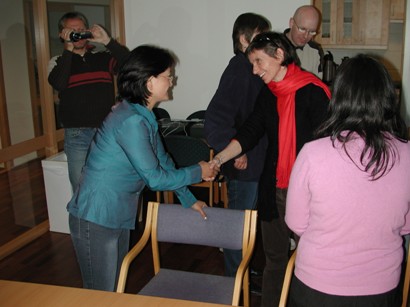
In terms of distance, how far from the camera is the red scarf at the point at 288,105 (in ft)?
6.14

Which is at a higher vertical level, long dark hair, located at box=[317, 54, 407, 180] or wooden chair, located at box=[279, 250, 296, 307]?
long dark hair, located at box=[317, 54, 407, 180]

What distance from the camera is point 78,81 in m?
2.98

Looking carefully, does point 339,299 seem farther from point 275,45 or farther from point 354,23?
point 354,23

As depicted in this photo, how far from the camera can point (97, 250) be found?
6.17 ft

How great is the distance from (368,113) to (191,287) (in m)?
1.10

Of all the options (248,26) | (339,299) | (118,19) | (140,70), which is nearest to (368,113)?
(339,299)

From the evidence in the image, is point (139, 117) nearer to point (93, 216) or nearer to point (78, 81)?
point (93, 216)

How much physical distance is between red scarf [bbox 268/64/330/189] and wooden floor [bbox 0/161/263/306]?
117 centimetres

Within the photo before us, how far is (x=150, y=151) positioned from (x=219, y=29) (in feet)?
9.92

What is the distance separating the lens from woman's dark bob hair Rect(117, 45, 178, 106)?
173 centimetres

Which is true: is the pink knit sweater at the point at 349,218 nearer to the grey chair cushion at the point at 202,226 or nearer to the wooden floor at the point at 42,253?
the grey chair cushion at the point at 202,226

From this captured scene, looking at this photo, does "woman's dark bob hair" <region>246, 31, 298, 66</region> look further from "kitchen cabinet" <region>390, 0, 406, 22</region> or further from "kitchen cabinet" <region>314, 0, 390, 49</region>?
"kitchen cabinet" <region>390, 0, 406, 22</region>

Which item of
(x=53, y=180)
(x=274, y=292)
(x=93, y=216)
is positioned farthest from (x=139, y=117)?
(x=53, y=180)

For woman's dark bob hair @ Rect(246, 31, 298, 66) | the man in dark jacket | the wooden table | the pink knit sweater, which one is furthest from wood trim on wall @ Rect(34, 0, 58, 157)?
the pink knit sweater
